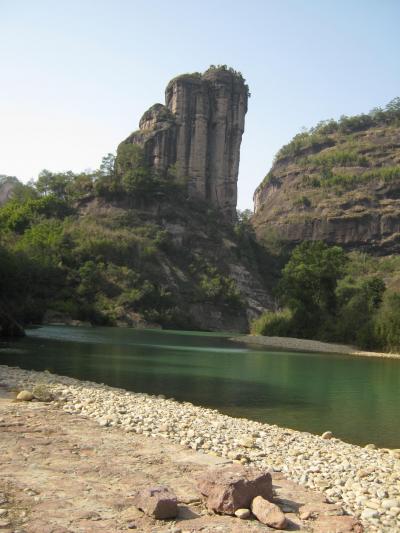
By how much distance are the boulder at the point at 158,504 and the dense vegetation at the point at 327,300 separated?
49492 mm

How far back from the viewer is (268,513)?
7.36m

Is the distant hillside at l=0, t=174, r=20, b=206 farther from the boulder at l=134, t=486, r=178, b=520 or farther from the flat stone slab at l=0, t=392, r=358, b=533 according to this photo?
the boulder at l=134, t=486, r=178, b=520

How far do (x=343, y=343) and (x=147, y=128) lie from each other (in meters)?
96.7

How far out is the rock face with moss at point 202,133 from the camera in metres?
137

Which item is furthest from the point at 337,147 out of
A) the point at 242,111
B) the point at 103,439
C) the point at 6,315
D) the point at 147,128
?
the point at 103,439

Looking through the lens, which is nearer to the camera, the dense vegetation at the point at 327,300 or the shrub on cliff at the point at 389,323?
the shrub on cliff at the point at 389,323

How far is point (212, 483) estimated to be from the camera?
785cm

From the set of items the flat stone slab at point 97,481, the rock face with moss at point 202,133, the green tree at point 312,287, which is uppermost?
the rock face with moss at point 202,133

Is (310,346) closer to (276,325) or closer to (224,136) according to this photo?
(276,325)

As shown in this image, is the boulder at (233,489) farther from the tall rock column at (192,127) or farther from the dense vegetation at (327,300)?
the tall rock column at (192,127)

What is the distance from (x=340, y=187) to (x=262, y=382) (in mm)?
126798

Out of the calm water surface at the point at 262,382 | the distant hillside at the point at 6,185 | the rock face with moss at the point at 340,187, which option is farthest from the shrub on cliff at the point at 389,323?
the distant hillside at the point at 6,185

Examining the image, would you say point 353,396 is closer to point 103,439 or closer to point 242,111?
point 103,439

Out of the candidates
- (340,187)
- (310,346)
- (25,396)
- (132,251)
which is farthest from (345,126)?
(25,396)
